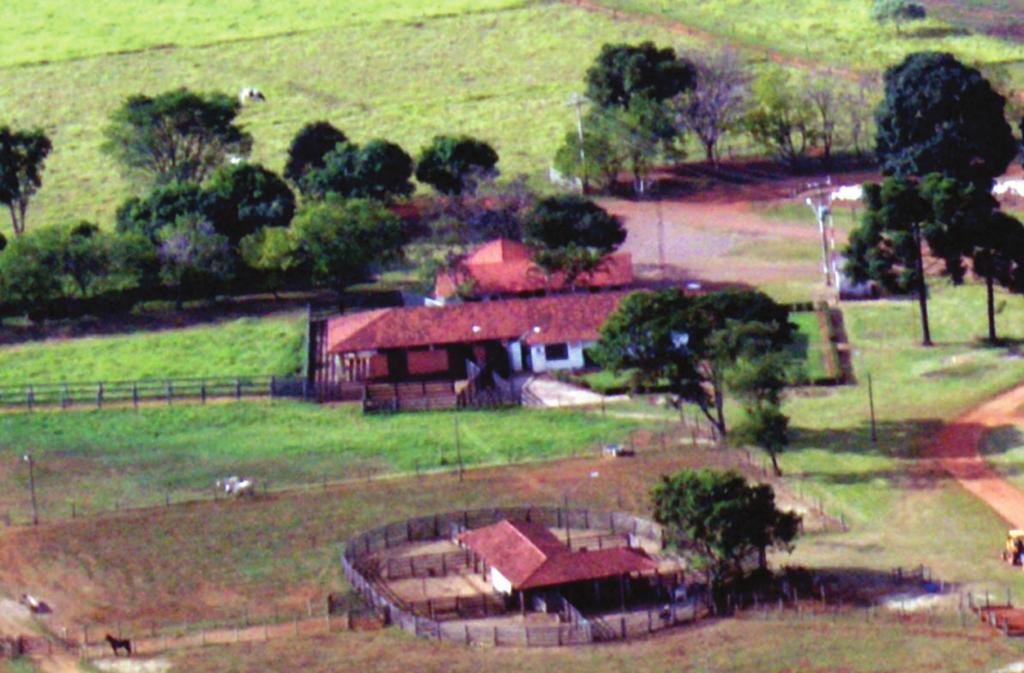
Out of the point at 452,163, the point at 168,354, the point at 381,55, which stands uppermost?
the point at 381,55

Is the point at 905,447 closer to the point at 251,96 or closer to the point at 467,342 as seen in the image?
the point at 467,342

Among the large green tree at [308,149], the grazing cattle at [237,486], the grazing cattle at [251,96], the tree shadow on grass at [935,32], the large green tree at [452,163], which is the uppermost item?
the tree shadow on grass at [935,32]

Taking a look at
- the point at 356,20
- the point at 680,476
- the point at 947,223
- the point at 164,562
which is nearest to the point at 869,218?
the point at 947,223

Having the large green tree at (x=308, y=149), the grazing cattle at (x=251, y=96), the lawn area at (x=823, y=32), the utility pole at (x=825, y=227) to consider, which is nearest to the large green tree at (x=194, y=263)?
the large green tree at (x=308, y=149)

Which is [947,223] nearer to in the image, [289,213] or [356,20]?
[289,213]

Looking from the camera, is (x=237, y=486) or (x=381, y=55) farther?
(x=381, y=55)

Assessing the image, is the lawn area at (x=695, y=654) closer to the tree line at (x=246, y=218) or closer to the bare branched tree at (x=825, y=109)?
the tree line at (x=246, y=218)

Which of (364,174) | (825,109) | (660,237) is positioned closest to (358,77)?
(364,174)

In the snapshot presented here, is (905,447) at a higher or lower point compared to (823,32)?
lower
